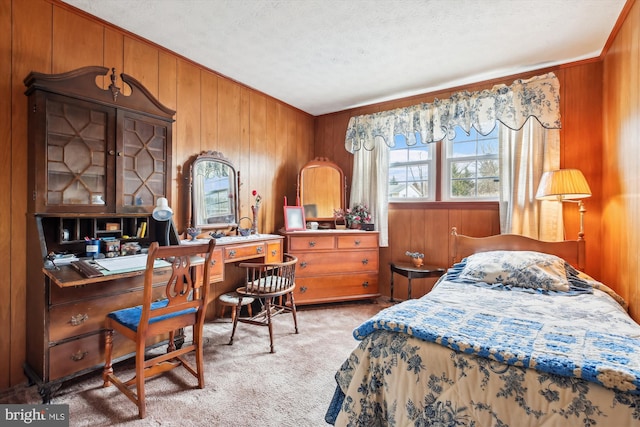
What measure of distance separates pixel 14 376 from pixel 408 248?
12.1 ft

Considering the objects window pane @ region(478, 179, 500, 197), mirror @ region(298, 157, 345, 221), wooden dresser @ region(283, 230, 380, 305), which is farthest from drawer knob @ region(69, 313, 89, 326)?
window pane @ region(478, 179, 500, 197)

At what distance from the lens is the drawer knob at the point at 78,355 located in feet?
6.20

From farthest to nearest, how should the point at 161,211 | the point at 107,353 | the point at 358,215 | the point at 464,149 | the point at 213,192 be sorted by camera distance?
the point at 358,215, the point at 464,149, the point at 213,192, the point at 161,211, the point at 107,353

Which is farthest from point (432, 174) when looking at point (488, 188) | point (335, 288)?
point (335, 288)

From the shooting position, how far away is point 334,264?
3779 millimetres

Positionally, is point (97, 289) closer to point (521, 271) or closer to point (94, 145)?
point (94, 145)

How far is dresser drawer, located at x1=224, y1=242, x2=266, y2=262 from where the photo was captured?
9.53 feet

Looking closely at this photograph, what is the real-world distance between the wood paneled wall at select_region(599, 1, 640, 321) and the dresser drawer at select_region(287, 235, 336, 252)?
251 cm

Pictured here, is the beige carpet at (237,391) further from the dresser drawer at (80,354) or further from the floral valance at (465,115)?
the floral valance at (465,115)

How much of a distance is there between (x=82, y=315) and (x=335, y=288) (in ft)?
8.15

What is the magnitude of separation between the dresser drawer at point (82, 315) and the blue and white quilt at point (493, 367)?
152 centimetres

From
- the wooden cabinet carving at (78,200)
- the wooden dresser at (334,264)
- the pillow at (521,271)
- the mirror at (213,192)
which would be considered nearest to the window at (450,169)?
the wooden dresser at (334,264)

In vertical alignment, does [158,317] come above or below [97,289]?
below

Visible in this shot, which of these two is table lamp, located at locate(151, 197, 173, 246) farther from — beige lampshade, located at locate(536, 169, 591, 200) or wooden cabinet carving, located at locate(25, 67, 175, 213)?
beige lampshade, located at locate(536, 169, 591, 200)
